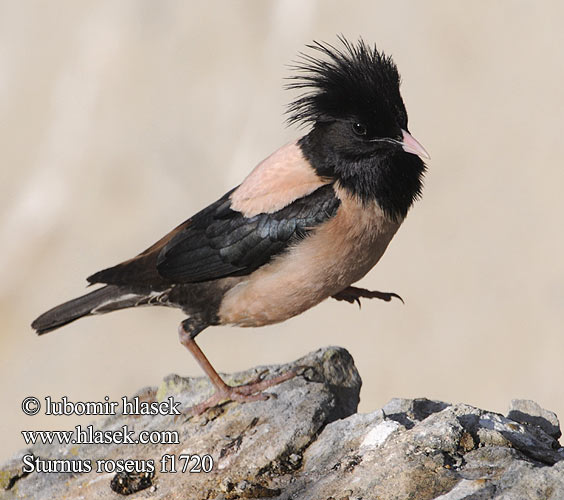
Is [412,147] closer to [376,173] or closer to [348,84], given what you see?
[376,173]

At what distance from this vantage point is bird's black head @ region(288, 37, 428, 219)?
589 cm

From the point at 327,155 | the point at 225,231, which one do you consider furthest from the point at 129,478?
the point at 327,155

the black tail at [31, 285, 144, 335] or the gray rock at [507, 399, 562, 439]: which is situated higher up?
the black tail at [31, 285, 144, 335]

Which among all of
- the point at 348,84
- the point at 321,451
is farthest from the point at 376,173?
the point at 321,451

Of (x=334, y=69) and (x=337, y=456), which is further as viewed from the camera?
(x=334, y=69)

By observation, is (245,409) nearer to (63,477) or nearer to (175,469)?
(175,469)

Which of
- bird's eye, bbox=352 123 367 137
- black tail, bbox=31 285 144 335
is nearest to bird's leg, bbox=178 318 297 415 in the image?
black tail, bbox=31 285 144 335

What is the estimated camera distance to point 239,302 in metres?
6.14

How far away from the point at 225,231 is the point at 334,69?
1436 mm

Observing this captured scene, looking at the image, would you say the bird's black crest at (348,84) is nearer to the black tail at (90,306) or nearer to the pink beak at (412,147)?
the pink beak at (412,147)

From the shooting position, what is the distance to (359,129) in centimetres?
595

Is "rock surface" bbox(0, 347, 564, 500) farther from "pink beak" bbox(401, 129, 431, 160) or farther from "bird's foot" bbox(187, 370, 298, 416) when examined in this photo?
"pink beak" bbox(401, 129, 431, 160)

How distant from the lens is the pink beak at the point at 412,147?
5.69 metres

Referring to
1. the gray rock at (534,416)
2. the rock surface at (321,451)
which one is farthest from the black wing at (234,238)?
the gray rock at (534,416)
